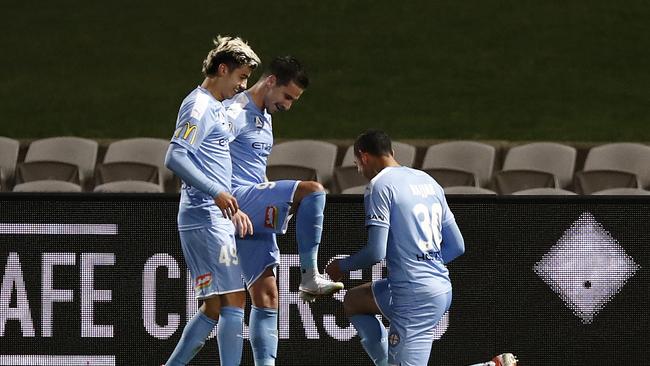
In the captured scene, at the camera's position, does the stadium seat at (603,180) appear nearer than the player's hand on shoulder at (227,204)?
No

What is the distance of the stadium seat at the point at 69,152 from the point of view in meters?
12.6

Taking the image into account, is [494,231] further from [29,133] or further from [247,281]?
[29,133]

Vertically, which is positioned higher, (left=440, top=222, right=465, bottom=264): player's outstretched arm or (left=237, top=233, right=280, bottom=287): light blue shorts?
(left=440, top=222, right=465, bottom=264): player's outstretched arm

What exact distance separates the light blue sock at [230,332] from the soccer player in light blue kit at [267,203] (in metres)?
0.13

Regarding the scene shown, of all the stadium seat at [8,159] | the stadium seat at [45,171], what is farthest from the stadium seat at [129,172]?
the stadium seat at [8,159]

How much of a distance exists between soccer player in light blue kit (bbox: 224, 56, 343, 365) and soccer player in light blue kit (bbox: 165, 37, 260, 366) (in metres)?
0.12

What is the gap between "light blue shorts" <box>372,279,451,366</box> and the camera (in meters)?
5.21

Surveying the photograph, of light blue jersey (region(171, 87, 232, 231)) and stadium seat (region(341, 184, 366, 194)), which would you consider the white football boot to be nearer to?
light blue jersey (region(171, 87, 232, 231))

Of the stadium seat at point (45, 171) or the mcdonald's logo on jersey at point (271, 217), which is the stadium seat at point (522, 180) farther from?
the mcdonald's logo on jersey at point (271, 217)

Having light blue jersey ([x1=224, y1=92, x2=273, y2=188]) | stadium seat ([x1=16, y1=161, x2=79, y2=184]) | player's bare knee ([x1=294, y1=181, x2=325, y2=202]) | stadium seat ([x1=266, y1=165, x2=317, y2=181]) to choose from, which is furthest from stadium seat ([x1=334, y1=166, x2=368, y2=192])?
player's bare knee ([x1=294, y1=181, x2=325, y2=202])

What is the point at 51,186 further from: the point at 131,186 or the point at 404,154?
the point at 404,154

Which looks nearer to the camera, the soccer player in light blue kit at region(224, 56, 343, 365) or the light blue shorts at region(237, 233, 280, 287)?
the soccer player in light blue kit at region(224, 56, 343, 365)

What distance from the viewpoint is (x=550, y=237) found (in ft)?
→ 21.2

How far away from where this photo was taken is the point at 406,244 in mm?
5188
